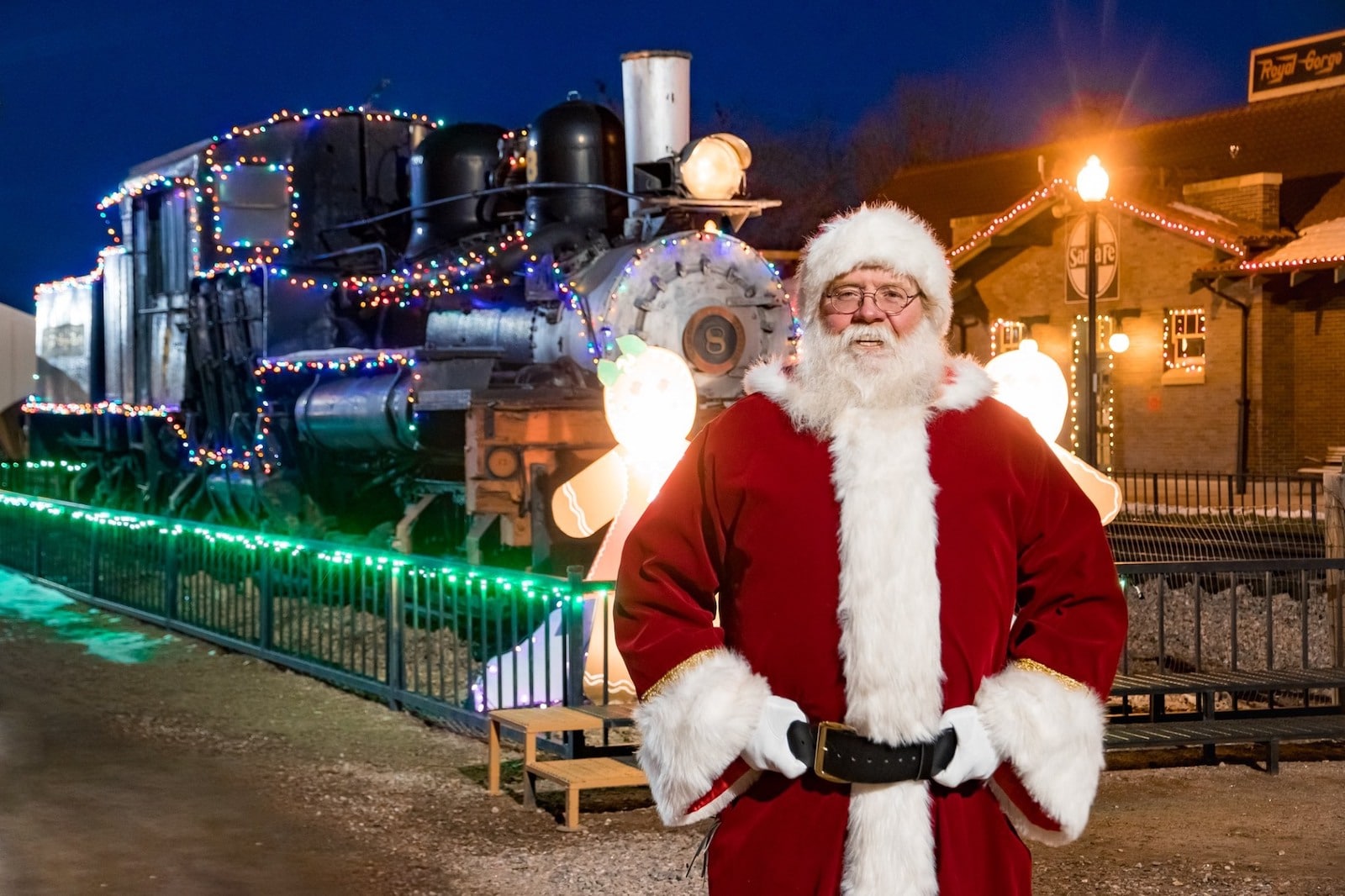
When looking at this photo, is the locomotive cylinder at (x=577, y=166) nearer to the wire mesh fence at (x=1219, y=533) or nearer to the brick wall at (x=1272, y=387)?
the wire mesh fence at (x=1219, y=533)

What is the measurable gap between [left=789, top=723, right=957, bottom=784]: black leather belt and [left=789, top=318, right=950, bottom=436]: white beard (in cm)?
63

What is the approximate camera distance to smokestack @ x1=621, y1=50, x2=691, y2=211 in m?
12.5

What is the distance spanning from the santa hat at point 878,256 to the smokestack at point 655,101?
886 cm

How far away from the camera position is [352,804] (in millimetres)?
7590

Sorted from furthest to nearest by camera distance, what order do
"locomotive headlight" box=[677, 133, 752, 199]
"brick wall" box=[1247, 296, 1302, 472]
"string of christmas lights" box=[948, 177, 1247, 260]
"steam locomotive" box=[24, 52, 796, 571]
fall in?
"string of christmas lights" box=[948, 177, 1247, 260] < "brick wall" box=[1247, 296, 1302, 472] < "locomotive headlight" box=[677, 133, 752, 199] < "steam locomotive" box=[24, 52, 796, 571]

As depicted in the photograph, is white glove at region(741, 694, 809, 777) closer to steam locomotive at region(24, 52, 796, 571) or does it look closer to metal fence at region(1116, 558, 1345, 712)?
metal fence at region(1116, 558, 1345, 712)

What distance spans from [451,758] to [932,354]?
5.67 meters

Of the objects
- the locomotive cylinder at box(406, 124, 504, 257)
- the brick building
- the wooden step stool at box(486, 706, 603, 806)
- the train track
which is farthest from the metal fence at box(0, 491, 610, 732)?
the brick building

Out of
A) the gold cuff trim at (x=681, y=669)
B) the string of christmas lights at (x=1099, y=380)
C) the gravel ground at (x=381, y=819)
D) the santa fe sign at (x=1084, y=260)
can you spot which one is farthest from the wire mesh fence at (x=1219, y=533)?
the gold cuff trim at (x=681, y=669)

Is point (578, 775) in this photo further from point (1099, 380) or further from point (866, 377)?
point (1099, 380)

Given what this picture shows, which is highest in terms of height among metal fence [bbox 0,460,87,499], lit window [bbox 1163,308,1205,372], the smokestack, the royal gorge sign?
the royal gorge sign

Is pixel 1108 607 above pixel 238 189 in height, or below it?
below

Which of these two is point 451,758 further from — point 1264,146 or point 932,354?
point 1264,146

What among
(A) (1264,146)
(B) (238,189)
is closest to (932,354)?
(B) (238,189)
